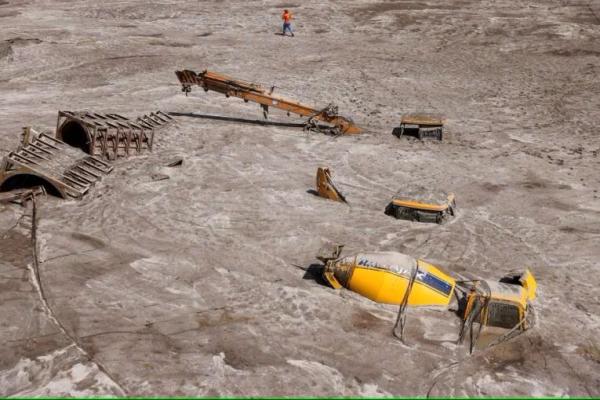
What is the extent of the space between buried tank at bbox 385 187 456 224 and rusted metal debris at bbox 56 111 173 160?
7.55m

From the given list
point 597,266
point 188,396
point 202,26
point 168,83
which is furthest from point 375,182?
point 202,26

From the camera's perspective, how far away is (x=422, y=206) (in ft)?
44.1

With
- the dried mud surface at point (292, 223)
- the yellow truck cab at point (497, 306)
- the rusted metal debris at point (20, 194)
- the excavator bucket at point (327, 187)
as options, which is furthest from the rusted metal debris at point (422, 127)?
the rusted metal debris at point (20, 194)

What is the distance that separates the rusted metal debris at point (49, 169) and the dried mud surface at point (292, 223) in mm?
400

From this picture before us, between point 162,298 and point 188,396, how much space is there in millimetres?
2634

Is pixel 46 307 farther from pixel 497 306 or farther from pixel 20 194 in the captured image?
pixel 497 306

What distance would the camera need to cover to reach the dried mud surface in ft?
29.5

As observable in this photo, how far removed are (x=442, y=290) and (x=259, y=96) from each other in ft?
32.4

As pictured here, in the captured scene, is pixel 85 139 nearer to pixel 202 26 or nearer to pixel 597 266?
pixel 597 266

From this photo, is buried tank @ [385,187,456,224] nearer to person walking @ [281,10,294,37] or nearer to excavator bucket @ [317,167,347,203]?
excavator bucket @ [317,167,347,203]

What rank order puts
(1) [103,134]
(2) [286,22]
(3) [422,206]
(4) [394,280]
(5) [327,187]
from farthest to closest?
(2) [286,22] → (1) [103,134] → (5) [327,187] → (3) [422,206] → (4) [394,280]

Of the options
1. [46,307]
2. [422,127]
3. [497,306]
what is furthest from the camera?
[422,127]

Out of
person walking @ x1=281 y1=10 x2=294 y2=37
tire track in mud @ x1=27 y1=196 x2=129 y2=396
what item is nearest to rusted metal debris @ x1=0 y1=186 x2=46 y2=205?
tire track in mud @ x1=27 y1=196 x2=129 y2=396

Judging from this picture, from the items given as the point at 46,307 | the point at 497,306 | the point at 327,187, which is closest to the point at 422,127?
the point at 327,187
